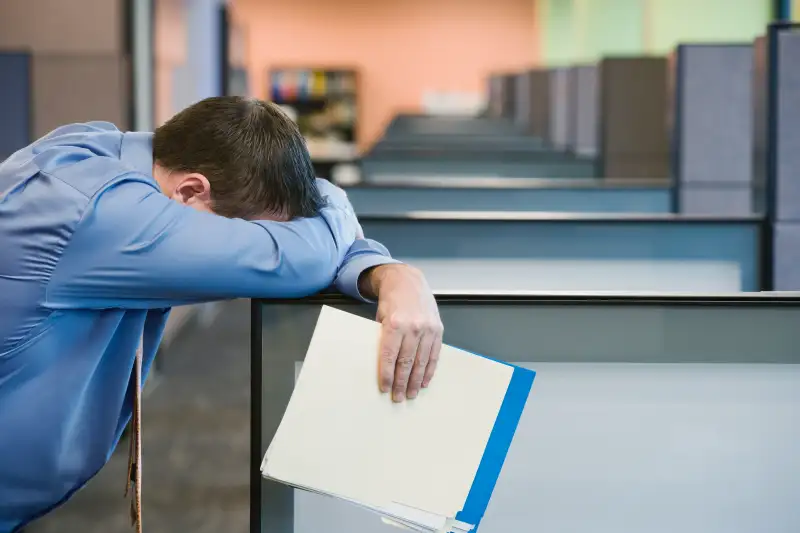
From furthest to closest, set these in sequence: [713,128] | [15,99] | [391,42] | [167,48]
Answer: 1. [391,42]
2. [167,48]
3. [15,99]
4. [713,128]

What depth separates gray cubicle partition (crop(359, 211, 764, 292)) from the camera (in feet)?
7.52

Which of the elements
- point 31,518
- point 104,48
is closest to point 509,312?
point 31,518

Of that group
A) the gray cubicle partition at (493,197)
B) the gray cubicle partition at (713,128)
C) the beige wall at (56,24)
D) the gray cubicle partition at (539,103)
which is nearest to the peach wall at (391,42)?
the gray cubicle partition at (539,103)

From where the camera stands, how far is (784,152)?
2.25m

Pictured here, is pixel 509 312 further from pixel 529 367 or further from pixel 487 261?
pixel 487 261

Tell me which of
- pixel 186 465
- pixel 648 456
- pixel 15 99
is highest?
pixel 15 99

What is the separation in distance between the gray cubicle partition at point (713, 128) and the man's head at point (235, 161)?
229 cm

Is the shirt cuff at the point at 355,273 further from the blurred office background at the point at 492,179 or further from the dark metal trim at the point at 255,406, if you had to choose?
the blurred office background at the point at 492,179

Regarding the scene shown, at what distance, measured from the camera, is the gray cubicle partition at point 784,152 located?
2203mm

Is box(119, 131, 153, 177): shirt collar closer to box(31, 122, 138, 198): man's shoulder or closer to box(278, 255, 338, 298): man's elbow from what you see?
box(31, 122, 138, 198): man's shoulder

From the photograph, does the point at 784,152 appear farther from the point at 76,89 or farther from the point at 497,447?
the point at 76,89

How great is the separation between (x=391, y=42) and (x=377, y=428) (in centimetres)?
1440

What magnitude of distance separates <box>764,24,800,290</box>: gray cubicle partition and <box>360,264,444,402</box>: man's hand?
1.48 metres

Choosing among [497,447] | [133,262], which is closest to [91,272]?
[133,262]
